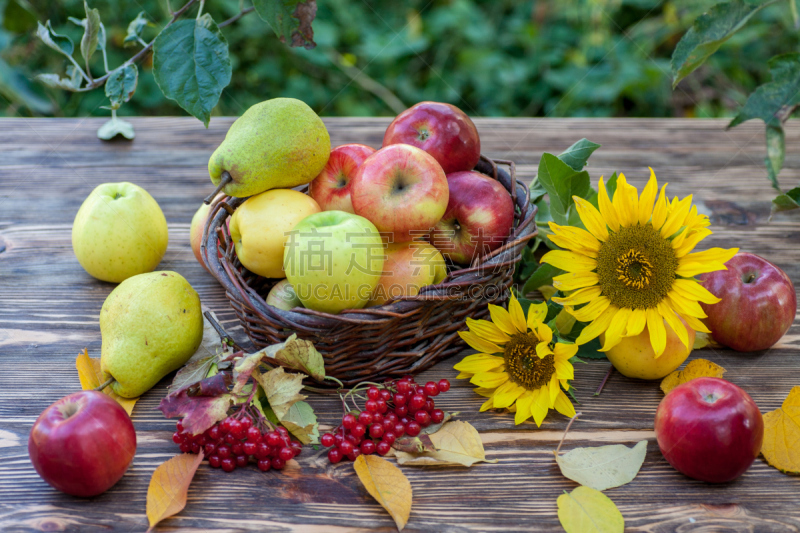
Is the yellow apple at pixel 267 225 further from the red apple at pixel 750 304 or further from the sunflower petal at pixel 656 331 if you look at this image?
the red apple at pixel 750 304

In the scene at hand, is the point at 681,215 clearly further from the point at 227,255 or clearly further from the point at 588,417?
the point at 227,255

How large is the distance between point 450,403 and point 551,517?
0.23 m

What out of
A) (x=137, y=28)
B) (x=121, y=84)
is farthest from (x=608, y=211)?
(x=137, y=28)

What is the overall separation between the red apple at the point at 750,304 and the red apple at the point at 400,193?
0.46 m

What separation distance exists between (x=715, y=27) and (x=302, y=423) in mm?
687

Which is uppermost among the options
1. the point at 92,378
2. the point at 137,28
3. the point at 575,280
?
the point at 137,28

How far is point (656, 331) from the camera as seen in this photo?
0.87m

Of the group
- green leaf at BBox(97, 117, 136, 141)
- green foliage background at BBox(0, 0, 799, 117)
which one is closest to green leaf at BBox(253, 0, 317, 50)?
green leaf at BBox(97, 117, 136, 141)

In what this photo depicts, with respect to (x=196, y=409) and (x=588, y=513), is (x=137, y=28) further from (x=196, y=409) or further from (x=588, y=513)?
(x=588, y=513)

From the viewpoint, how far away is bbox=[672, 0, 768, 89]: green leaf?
2.00 feet

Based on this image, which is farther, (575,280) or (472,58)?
(472,58)

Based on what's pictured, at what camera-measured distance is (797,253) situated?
1.26m

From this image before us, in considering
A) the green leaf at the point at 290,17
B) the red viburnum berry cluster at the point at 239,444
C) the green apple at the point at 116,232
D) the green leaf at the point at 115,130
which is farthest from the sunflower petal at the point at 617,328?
the green leaf at the point at 115,130

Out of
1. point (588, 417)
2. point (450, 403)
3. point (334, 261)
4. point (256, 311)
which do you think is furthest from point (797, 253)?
point (256, 311)
